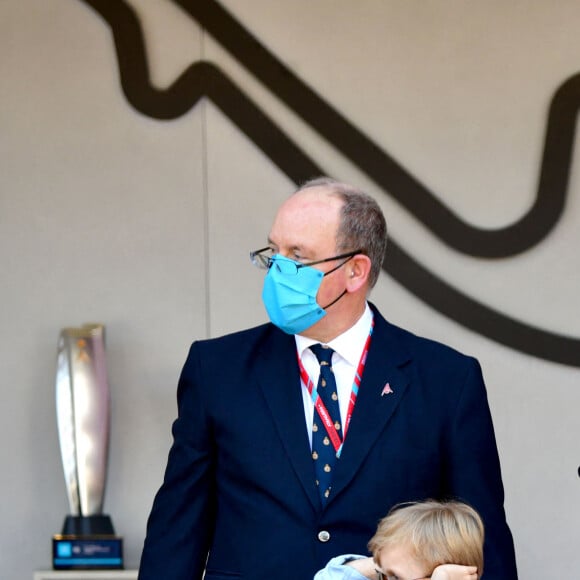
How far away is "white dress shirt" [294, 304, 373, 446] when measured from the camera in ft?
10.0

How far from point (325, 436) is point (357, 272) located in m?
0.38

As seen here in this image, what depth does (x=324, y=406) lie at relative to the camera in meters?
3.02

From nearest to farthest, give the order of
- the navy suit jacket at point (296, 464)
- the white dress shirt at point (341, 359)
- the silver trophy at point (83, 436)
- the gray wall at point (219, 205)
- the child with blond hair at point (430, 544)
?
the child with blond hair at point (430, 544)
the navy suit jacket at point (296, 464)
the white dress shirt at point (341, 359)
the silver trophy at point (83, 436)
the gray wall at point (219, 205)

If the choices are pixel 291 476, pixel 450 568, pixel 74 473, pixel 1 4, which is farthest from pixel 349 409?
pixel 1 4

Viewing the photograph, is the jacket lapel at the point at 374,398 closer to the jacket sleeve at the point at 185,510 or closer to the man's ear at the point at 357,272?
the man's ear at the point at 357,272

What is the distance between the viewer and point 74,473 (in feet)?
15.6

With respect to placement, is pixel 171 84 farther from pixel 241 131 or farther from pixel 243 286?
pixel 243 286

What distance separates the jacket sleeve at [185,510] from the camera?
3.04 m

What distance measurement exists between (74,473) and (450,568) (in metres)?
2.50

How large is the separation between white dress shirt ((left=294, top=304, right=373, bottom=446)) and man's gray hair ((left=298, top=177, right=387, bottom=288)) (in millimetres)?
120

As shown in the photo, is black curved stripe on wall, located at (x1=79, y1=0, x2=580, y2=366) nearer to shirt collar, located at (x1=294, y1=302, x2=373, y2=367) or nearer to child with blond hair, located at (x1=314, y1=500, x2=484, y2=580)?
shirt collar, located at (x1=294, y1=302, x2=373, y2=367)

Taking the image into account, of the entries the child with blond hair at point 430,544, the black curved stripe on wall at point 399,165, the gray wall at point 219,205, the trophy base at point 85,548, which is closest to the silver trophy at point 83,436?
the trophy base at point 85,548

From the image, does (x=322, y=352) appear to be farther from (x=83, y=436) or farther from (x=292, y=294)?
(x=83, y=436)

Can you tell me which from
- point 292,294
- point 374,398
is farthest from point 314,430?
point 292,294
